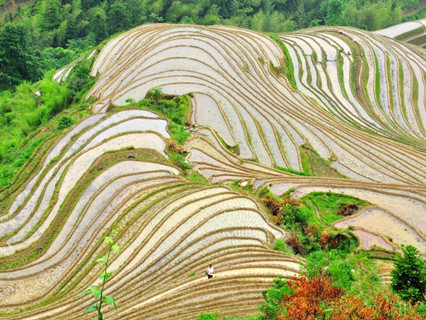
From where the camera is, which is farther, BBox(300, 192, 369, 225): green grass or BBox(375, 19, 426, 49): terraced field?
BBox(375, 19, 426, 49): terraced field

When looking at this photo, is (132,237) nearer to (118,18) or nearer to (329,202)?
(329,202)

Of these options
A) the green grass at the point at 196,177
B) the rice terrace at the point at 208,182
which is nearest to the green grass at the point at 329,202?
the rice terrace at the point at 208,182

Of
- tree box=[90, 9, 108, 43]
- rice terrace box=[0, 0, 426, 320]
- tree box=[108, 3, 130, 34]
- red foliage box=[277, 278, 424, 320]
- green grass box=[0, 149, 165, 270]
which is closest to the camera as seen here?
red foliage box=[277, 278, 424, 320]

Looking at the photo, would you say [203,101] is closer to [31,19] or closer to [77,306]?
[77,306]

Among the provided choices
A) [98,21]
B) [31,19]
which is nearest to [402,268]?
[98,21]

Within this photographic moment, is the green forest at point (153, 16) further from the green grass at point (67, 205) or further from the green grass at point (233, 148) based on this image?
the green grass at point (67, 205)

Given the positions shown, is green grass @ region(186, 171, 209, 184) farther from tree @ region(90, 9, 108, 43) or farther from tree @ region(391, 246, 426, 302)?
tree @ region(90, 9, 108, 43)

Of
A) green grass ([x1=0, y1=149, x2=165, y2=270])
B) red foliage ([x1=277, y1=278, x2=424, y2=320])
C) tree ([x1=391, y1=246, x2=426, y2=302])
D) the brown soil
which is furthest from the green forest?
tree ([x1=391, y1=246, x2=426, y2=302])
